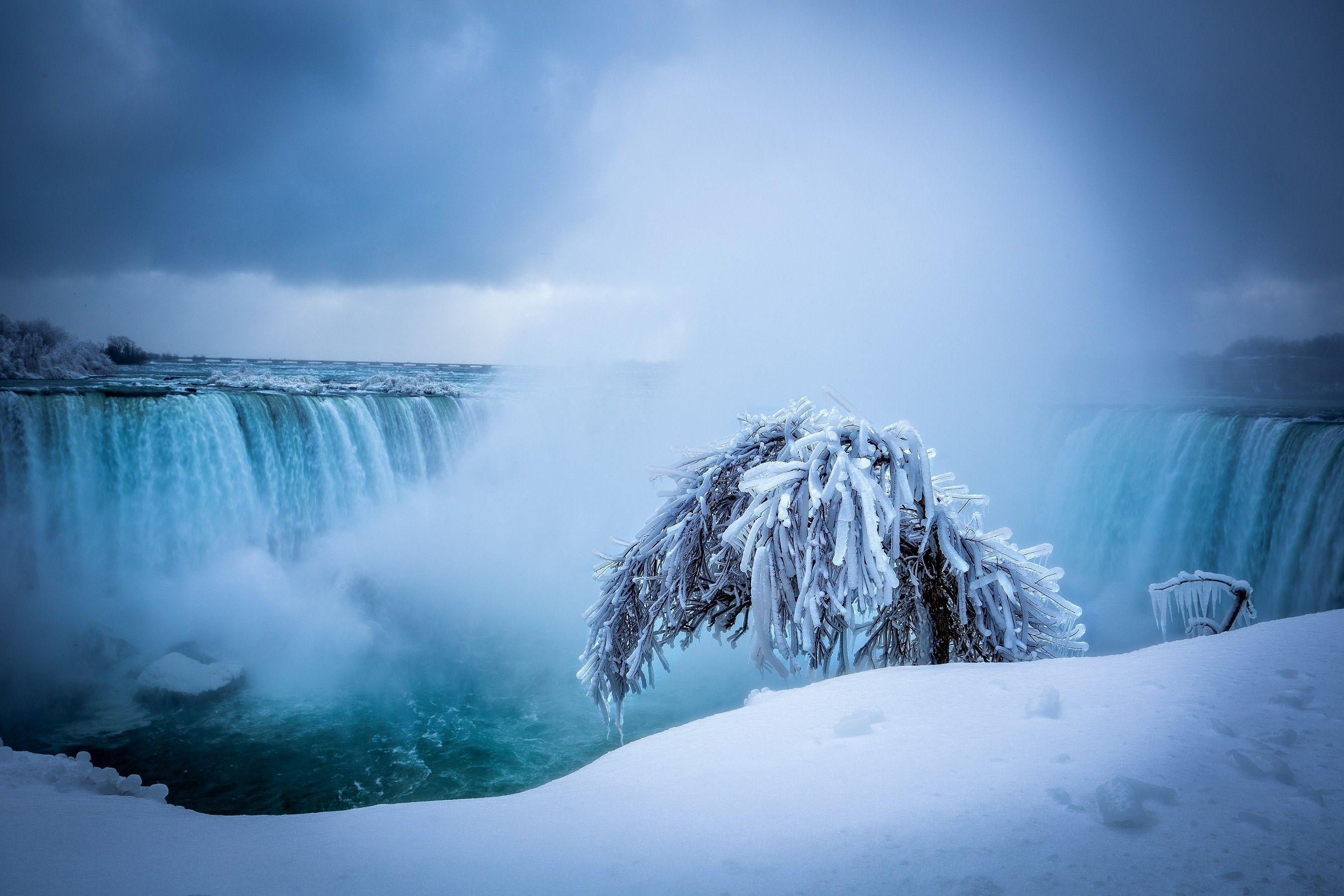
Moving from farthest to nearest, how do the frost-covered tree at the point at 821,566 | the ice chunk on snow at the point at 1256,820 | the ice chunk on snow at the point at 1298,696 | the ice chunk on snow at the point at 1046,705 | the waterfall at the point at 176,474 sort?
the waterfall at the point at 176,474, the frost-covered tree at the point at 821,566, the ice chunk on snow at the point at 1046,705, the ice chunk on snow at the point at 1298,696, the ice chunk on snow at the point at 1256,820

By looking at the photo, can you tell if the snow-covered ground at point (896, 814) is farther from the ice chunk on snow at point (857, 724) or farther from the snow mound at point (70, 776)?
the snow mound at point (70, 776)

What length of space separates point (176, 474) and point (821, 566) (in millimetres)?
17035

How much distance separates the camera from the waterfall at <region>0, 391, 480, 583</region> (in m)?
13.3

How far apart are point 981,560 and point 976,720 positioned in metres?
2.33

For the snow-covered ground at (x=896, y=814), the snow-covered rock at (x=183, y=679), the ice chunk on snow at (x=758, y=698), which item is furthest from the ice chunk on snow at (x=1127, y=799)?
the snow-covered rock at (x=183, y=679)

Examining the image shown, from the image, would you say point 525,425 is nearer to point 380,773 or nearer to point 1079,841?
point 380,773

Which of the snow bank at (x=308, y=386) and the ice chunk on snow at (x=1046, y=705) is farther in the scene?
the snow bank at (x=308, y=386)

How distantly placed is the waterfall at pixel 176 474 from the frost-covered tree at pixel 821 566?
14.9 metres

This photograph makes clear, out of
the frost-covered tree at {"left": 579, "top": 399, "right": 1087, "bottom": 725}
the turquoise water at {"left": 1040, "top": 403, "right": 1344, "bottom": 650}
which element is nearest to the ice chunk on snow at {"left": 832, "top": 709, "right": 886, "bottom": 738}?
the frost-covered tree at {"left": 579, "top": 399, "right": 1087, "bottom": 725}

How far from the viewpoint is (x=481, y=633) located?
1809 centimetres

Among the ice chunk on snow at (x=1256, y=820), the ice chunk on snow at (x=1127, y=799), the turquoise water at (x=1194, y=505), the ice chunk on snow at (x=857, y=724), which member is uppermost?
the ice chunk on snow at (x=1256, y=820)

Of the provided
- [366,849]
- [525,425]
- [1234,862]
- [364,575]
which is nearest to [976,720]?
[1234,862]

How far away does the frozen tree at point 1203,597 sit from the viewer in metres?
3.97

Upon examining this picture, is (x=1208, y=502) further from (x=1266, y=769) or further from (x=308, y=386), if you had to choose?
(x=308, y=386)
